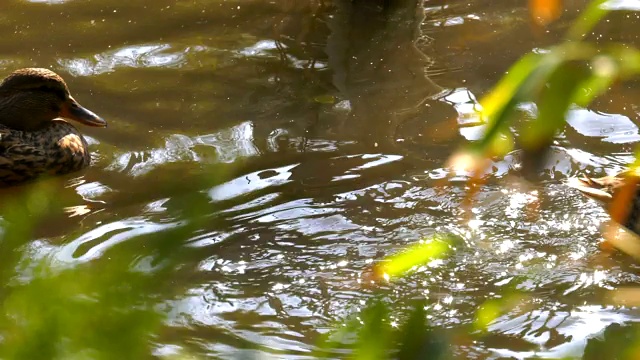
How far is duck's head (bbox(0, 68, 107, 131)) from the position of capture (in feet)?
18.9

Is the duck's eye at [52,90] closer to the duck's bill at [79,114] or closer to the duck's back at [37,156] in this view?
the duck's bill at [79,114]

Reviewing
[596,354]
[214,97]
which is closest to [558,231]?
[596,354]

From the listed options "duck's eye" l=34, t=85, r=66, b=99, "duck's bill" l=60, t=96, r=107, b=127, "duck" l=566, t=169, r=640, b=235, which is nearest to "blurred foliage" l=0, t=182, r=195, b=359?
Result: "duck" l=566, t=169, r=640, b=235

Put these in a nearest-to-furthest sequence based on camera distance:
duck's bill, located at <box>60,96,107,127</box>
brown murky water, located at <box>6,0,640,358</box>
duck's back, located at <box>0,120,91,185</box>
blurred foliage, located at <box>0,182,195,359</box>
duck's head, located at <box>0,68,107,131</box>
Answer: blurred foliage, located at <box>0,182,195,359</box> → brown murky water, located at <box>6,0,640,358</box> → duck's back, located at <box>0,120,91,185</box> → duck's bill, located at <box>60,96,107,127</box> → duck's head, located at <box>0,68,107,131</box>

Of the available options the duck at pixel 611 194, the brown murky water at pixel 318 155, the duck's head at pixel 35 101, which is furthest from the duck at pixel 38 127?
the duck at pixel 611 194

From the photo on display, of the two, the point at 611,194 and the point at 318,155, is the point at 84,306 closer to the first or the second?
the point at 611,194

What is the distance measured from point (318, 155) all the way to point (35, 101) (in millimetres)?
1908

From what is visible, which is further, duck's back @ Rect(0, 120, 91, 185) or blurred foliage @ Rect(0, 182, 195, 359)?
duck's back @ Rect(0, 120, 91, 185)

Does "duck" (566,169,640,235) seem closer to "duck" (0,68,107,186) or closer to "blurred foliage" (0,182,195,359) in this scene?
"duck" (0,68,107,186)

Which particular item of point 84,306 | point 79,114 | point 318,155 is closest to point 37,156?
point 79,114

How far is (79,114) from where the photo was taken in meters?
5.73

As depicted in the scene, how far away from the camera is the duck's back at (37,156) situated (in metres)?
5.33

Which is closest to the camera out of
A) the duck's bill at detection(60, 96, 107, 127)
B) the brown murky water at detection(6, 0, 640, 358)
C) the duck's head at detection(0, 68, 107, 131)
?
the brown murky water at detection(6, 0, 640, 358)

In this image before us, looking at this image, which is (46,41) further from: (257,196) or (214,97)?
(257,196)
